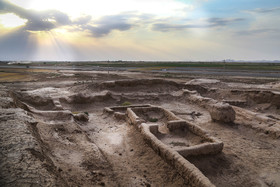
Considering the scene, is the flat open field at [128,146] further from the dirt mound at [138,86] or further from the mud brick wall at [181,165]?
the dirt mound at [138,86]

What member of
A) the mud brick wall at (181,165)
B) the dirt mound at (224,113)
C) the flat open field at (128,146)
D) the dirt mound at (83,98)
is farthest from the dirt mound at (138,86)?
the mud brick wall at (181,165)

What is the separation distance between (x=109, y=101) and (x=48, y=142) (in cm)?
1001

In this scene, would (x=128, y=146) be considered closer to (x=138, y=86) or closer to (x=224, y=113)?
(x=224, y=113)

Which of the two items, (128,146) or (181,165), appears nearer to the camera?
(181,165)

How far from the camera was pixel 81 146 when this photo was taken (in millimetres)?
7070

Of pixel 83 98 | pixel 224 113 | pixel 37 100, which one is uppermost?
pixel 37 100

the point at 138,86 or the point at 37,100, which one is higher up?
the point at 138,86

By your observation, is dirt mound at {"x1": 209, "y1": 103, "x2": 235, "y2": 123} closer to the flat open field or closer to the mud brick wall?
the flat open field

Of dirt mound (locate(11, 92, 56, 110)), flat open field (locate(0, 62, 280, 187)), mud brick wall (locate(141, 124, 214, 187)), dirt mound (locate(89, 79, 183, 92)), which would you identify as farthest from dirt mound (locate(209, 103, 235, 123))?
dirt mound (locate(11, 92, 56, 110))

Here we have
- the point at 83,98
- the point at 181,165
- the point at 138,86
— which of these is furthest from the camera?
the point at 138,86

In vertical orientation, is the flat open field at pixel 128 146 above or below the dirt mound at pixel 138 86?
below

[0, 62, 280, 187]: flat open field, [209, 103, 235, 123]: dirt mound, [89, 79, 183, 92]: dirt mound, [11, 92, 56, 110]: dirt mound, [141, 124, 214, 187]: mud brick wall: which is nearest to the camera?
[0, 62, 280, 187]: flat open field

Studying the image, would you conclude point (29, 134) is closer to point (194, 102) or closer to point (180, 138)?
point (180, 138)

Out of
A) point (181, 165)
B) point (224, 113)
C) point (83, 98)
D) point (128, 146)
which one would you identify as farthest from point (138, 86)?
point (181, 165)
